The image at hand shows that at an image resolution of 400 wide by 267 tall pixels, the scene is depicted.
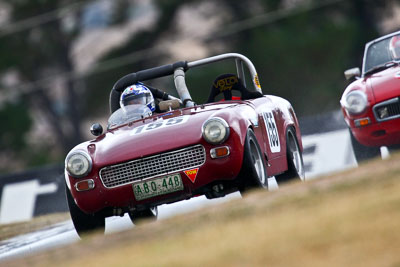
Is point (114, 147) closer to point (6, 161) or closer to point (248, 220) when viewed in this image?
point (248, 220)

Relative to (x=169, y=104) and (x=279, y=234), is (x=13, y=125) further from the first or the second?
(x=279, y=234)

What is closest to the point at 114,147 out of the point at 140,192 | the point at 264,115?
the point at 140,192

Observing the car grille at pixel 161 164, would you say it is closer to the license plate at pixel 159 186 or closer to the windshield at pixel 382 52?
the license plate at pixel 159 186

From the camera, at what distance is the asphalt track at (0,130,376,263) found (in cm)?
877

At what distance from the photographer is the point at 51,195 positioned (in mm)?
14008

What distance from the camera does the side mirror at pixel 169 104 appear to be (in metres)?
9.38

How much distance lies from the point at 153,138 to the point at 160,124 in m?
0.36

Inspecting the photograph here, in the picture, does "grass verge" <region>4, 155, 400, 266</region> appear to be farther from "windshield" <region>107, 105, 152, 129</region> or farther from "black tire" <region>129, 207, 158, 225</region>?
"black tire" <region>129, 207, 158, 225</region>

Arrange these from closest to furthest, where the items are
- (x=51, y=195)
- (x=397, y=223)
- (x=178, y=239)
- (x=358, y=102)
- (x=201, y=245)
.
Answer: (x=397, y=223), (x=201, y=245), (x=178, y=239), (x=358, y=102), (x=51, y=195)

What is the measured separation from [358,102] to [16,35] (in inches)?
1310

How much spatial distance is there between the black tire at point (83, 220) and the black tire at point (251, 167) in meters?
1.31

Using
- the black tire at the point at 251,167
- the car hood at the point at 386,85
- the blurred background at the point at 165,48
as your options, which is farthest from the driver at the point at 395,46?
the blurred background at the point at 165,48

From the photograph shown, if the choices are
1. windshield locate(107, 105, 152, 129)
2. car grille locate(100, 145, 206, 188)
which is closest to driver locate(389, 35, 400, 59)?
windshield locate(107, 105, 152, 129)

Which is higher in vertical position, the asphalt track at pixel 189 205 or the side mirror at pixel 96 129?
the side mirror at pixel 96 129
